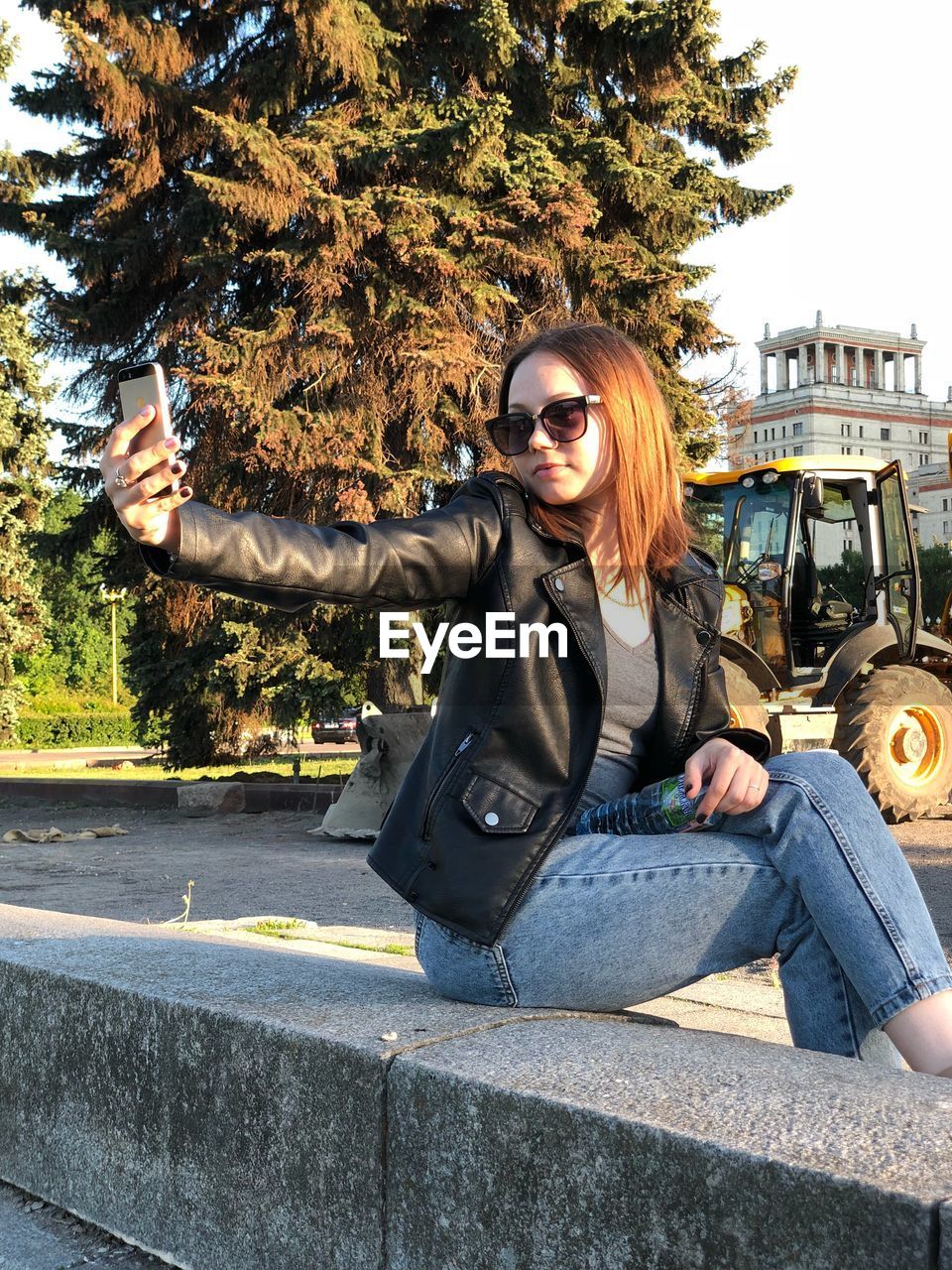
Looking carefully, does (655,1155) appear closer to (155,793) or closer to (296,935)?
(296,935)

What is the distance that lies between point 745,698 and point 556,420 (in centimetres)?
785

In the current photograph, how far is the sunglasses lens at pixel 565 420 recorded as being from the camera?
8.58 ft

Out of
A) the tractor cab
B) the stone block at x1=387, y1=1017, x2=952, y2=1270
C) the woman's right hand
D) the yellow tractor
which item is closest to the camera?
the stone block at x1=387, y1=1017, x2=952, y2=1270

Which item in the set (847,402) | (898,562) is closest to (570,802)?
(898,562)

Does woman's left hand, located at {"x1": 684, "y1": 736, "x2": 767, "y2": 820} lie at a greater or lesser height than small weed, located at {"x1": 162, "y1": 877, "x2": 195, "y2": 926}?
greater

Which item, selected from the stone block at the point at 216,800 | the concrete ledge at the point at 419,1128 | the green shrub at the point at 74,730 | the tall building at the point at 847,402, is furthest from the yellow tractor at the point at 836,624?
the tall building at the point at 847,402

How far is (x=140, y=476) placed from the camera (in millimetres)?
2072

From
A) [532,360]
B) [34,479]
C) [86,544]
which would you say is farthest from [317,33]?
[34,479]

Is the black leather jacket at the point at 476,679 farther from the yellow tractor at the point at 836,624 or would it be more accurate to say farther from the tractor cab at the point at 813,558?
the tractor cab at the point at 813,558

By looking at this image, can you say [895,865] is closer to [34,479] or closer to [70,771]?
[70,771]

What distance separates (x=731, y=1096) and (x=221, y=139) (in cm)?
1429

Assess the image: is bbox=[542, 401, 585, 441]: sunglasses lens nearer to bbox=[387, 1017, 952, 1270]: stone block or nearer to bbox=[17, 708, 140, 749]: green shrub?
bbox=[387, 1017, 952, 1270]: stone block

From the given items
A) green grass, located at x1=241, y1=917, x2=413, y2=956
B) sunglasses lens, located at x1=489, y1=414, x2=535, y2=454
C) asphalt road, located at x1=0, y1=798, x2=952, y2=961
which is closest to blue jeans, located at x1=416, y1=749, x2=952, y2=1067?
sunglasses lens, located at x1=489, y1=414, x2=535, y2=454

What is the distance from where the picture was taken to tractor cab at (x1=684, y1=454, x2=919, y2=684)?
37.9 ft
